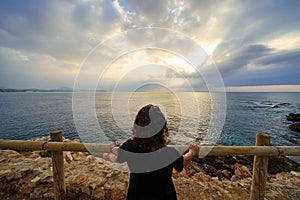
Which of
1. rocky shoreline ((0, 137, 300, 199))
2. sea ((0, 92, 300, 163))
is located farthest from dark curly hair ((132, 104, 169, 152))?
rocky shoreline ((0, 137, 300, 199))

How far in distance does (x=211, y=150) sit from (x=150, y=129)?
4.27ft

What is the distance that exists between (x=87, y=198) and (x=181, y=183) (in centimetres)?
251

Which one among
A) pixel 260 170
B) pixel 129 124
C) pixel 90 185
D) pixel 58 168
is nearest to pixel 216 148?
pixel 260 170

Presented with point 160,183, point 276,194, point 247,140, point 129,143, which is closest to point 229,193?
point 276,194

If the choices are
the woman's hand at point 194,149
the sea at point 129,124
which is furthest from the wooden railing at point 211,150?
the sea at point 129,124

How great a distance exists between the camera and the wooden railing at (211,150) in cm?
254

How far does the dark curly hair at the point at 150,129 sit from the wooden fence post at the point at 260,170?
2.17 m

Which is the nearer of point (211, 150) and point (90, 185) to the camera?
point (211, 150)

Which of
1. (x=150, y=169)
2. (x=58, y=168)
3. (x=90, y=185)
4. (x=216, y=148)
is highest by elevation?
(x=150, y=169)

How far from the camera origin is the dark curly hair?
5.65ft

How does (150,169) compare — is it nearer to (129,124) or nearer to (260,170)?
(260,170)

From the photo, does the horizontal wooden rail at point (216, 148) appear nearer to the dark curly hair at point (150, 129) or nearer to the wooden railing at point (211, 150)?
the wooden railing at point (211, 150)

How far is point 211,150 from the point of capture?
8.01 feet

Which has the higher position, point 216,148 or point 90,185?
point 216,148
